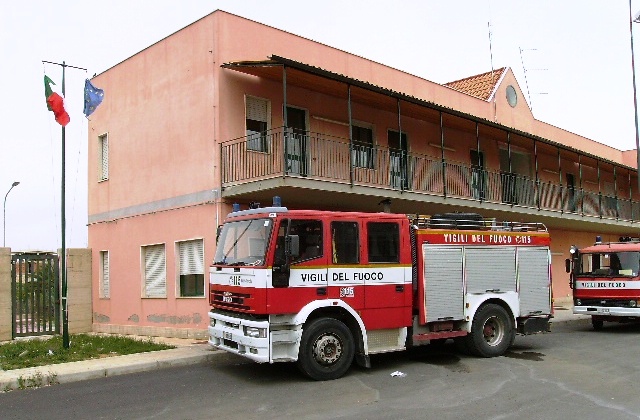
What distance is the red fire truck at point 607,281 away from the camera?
48.3 ft

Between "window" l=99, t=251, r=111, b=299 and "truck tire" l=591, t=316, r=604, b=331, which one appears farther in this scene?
"window" l=99, t=251, r=111, b=299

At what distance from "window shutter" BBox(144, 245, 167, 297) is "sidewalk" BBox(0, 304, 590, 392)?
3407 mm

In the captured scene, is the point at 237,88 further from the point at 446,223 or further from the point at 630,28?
the point at 630,28

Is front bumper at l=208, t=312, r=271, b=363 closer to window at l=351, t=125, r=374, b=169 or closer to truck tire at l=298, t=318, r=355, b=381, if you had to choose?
truck tire at l=298, t=318, r=355, b=381

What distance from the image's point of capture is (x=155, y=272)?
16109 millimetres

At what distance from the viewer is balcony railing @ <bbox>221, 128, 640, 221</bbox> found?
14.2 metres

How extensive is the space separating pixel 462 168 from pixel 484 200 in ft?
4.81

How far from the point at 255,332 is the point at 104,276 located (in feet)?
34.6

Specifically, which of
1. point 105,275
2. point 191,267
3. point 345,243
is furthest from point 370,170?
point 105,275

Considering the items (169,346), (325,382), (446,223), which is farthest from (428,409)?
(169,346)

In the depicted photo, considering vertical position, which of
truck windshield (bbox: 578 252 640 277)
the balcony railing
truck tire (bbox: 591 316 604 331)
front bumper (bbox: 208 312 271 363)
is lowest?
truck tire (bbox: 591 316 604 331)

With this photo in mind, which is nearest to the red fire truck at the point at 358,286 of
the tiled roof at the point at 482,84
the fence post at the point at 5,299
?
the fence post at the point at 5,299

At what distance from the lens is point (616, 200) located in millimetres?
25719

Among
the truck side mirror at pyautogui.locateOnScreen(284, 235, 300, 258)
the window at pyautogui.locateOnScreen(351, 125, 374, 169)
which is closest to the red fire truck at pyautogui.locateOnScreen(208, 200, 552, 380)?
the truck side mirror at pyautogui.locateOnScreen(284, 235, 300, 258)
